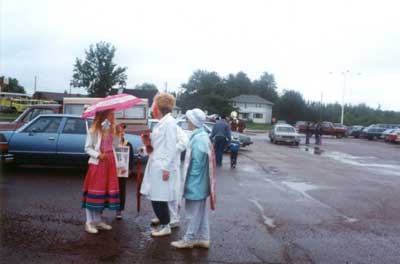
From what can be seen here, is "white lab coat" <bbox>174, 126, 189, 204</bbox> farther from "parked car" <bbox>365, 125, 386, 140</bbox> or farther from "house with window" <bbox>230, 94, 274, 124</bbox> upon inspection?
"house with window" <bbox>230, 94, 274, 124</bbox>

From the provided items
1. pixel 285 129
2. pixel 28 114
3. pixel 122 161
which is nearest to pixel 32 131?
pixel 28 114

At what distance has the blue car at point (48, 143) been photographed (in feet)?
34.7

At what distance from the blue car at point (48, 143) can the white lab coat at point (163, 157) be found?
5485 millimetres

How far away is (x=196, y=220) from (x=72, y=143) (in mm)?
6033

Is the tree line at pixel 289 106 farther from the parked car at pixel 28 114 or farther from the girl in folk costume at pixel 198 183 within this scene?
the girl in folk costume at pixel 198 183

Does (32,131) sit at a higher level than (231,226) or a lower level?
higher

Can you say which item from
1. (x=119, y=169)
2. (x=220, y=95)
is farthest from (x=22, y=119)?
(x=220, y=95)

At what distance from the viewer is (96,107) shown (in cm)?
584

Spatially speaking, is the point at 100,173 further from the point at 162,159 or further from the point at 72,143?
the point at 72,143

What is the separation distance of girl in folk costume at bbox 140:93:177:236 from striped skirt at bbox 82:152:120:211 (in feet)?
1.48

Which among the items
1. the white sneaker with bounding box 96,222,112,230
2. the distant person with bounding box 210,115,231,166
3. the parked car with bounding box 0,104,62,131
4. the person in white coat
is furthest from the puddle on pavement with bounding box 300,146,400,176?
the white sneaker with bounding box 96,222,112,230

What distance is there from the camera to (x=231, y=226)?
6637 mm

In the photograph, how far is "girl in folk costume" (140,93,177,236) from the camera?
5457 mm

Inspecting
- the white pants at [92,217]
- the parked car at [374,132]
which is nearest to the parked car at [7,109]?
the parked car at [374,132]
